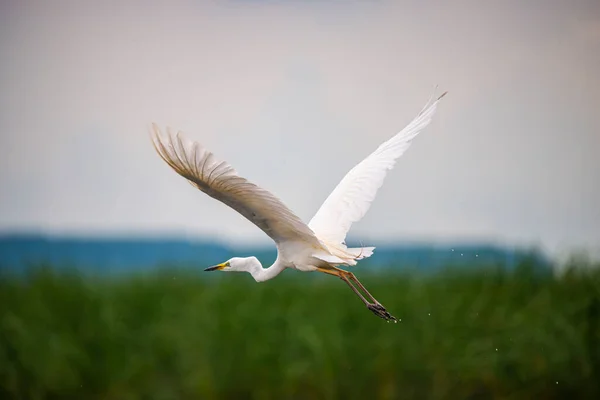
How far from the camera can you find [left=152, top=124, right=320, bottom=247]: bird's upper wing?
111 inches

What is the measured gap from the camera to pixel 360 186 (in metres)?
4.01

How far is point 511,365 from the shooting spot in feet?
15.8

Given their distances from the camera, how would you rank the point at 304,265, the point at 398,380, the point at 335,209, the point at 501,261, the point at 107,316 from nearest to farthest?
the point at 304,265 → the point at 335,209 → the point at 107,316 → the point at 398,380 → the point at 501,261

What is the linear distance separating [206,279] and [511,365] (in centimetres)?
184

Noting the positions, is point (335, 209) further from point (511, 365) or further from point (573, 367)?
point (573, 367)

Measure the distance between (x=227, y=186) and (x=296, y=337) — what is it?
5.68 feet

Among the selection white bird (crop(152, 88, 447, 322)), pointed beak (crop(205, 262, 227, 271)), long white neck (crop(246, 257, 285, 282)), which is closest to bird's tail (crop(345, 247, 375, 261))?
white bird (crop(152, 88, 447, 322))

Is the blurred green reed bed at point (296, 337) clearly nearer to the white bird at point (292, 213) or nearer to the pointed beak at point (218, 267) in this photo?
the pointed beak at point (218, 267)

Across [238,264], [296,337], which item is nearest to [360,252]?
[238,264]

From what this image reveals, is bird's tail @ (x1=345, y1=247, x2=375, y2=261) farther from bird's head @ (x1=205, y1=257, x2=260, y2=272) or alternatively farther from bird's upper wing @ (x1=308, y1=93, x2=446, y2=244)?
bird's head @ (x1=205, y1=257, x2=260, y2=272)

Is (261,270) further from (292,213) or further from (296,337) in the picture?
(296,337)

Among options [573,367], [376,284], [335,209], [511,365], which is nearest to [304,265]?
[335,209]

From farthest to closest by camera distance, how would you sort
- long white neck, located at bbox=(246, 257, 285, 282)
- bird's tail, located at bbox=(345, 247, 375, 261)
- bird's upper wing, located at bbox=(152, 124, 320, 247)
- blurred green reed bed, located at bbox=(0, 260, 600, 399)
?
blurred green reed bed, located at bbox=(0, 260, 600, 399) → long white neck, located at bbox=(246, 257, 285, 282) → bird's tail, located at bbox=(345, 247, 375, 261) → bird's upper wing, located at bbox=(152, 124, 320, 247)

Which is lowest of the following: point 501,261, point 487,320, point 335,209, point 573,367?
point 573,367
